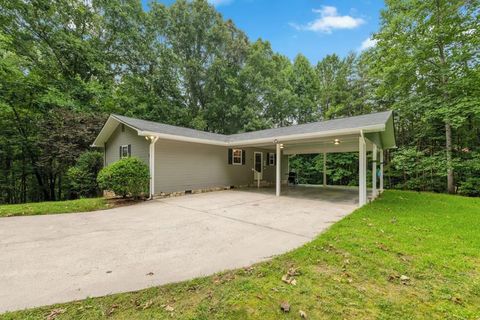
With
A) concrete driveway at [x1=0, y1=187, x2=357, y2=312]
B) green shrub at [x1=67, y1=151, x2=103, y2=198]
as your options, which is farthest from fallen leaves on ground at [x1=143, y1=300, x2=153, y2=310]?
green shrub at [x1=67, y1=151, x2=103, y2=198]

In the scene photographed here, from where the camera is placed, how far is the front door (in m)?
13.4

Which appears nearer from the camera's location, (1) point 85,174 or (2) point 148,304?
(2) point 148,304

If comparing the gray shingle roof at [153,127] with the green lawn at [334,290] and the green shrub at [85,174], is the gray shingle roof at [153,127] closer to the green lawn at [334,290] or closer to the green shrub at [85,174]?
the green shrub at [85,174]

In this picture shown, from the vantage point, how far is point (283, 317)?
6.35ft

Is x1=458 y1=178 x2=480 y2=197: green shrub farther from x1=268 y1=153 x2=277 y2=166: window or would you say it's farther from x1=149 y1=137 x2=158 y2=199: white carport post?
x1=149 y1=137 x2=158 y2=199: white carport post

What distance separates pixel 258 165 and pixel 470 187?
1059cm

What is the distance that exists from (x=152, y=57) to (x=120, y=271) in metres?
19.2

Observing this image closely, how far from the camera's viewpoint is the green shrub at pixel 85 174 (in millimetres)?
10320

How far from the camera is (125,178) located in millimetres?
7688

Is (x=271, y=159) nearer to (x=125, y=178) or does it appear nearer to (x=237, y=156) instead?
(x=237, y=156)

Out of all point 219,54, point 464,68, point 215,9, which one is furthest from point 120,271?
point 215,9

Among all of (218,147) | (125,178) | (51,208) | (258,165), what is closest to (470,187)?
(258,165)

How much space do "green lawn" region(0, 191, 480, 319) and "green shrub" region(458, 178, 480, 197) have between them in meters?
9.66

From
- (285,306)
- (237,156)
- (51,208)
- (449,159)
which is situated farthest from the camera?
(237,156)
